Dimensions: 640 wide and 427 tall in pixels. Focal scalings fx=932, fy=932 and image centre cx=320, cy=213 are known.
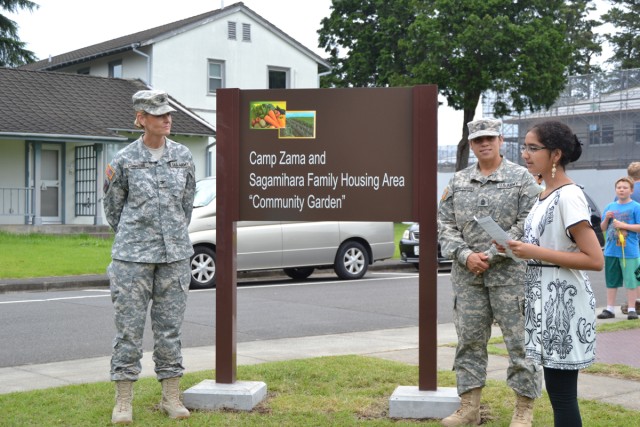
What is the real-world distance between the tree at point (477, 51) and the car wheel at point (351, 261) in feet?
91.4

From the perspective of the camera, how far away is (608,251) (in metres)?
11.3

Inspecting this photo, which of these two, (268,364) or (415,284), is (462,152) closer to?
(415,284)

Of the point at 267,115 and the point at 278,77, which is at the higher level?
the point at 278,77

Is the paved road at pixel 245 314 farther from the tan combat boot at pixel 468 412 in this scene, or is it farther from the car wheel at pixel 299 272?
the tan combat boot at pixel 468 412

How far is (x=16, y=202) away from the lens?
88.1 ft

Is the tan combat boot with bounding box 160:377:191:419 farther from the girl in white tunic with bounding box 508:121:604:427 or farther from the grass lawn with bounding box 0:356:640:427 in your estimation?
the girl in white tunic with bounding box 508:121:604:427

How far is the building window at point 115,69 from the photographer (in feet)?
119

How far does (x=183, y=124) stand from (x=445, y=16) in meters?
19.1

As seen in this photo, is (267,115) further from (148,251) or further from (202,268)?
(202,268)

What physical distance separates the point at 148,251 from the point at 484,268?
2.08 m

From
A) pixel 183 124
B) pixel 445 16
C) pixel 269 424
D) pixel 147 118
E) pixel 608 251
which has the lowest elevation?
pixel 269 424

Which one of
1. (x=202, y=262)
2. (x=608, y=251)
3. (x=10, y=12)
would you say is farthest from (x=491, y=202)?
(x=10, y=12)

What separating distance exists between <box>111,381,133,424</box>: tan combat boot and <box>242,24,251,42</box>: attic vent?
3165 cm

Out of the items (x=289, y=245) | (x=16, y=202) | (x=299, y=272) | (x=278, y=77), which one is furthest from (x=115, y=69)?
(x=289, y=245)
